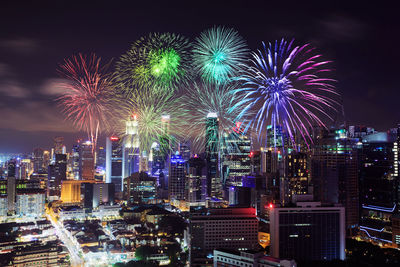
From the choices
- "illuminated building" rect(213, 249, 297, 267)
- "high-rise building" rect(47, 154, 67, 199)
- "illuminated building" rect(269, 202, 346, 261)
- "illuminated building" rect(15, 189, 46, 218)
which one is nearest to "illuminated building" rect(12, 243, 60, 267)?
"illuminated building" rect(213, 249, 297, 267)

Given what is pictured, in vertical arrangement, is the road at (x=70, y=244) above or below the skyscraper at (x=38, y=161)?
below

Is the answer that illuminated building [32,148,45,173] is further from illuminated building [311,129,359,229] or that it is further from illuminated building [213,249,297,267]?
illuminated building [213,249,297,267]

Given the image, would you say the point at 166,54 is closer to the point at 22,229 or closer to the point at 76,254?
the point at 76,254

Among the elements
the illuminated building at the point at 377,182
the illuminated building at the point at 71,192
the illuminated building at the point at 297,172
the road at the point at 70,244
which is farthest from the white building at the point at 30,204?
the illuminated building at the point at 377,182

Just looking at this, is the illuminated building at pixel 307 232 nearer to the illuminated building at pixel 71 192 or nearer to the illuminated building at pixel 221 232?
the illuminated building at pixel 221 232

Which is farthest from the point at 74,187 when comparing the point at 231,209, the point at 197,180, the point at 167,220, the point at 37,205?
the point at 231,209

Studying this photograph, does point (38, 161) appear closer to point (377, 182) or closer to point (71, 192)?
point (71, 192)
